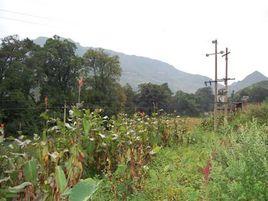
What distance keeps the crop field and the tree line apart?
2807cm

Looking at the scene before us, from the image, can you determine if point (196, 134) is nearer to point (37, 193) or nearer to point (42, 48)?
point (37, 193)

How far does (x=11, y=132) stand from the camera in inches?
1585

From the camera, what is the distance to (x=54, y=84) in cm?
5212

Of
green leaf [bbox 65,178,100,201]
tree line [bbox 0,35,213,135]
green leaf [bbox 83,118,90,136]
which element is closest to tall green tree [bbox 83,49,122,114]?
tree line [bbox 0,35,213,135]

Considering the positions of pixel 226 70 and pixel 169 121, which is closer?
pixel 169 121

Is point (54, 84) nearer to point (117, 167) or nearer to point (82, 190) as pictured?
point (117, 167)

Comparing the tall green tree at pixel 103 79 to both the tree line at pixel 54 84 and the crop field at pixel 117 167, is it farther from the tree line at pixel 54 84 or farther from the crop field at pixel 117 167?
the crop field at pixel 117 167

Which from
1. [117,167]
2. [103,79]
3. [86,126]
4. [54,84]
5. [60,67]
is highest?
[60,67]

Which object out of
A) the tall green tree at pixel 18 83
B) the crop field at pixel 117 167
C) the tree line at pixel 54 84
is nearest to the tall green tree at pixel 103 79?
the tree line at pixel 54 84

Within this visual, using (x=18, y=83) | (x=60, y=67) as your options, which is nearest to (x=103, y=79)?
(x=60, y=67)

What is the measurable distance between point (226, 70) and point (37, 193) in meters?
23.1

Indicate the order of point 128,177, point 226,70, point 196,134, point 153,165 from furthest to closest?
point 226,70, point 196,134, point 153,165, point 128,177

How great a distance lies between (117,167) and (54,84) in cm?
4609

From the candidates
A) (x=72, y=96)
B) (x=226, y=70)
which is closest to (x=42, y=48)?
(x=72, y=96)
